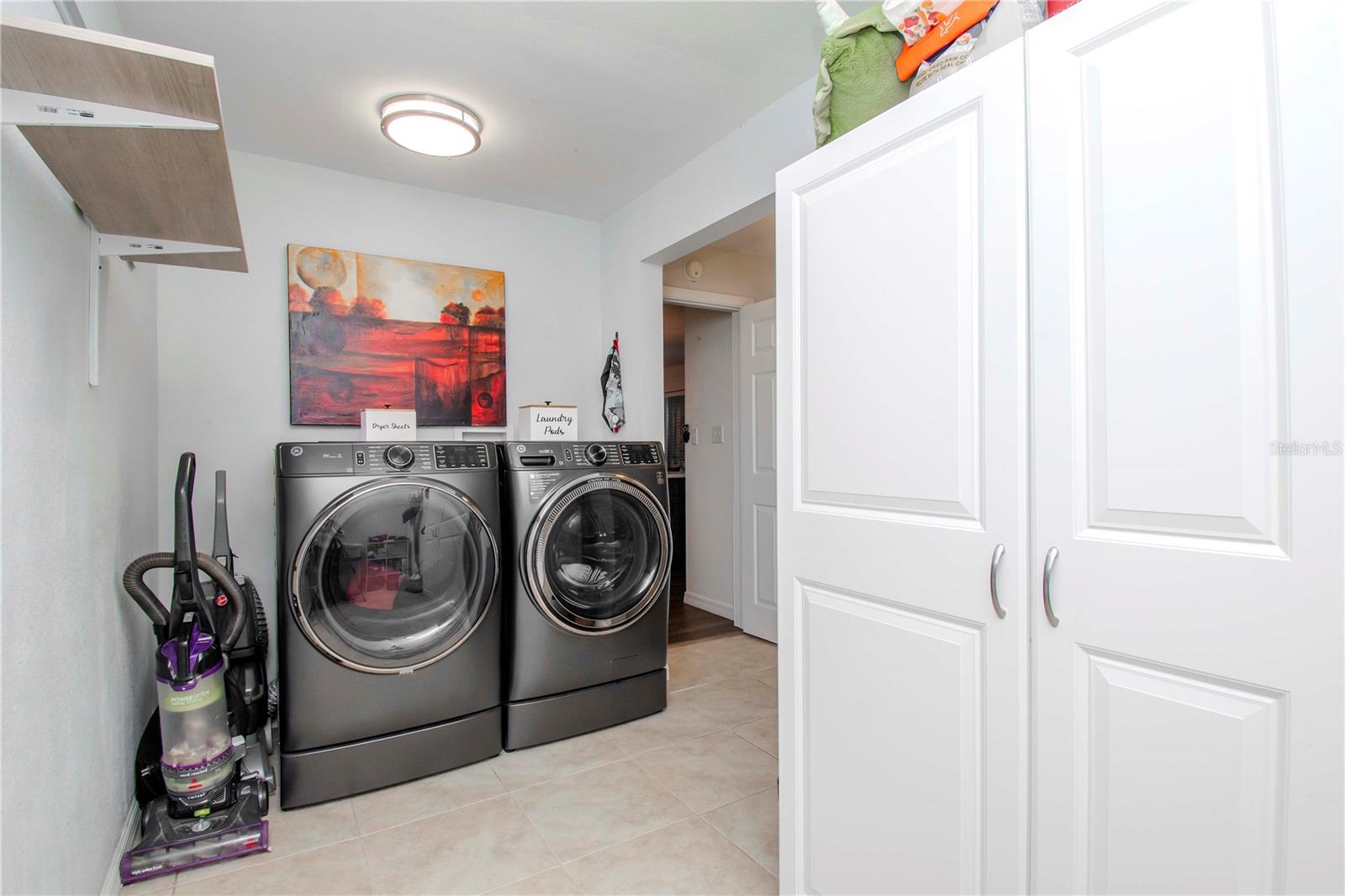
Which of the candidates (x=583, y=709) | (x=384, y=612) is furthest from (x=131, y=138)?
(x=583, y=709)

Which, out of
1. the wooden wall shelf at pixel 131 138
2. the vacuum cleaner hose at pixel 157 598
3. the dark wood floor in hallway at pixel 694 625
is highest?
the wooden wall shelf at pixel 131 138

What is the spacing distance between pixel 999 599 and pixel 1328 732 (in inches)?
15.5

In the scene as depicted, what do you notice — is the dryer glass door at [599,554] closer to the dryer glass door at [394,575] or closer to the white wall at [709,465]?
the dryer glass door at [394,575]

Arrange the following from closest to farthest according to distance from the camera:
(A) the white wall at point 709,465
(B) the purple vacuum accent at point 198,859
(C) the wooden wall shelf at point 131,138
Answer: (C) the wooden wall shelf at point 131,138
(B) the purple vacuum accent at point 198,859
(A) the white wall at point 709,465

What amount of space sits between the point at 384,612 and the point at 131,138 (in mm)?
1558

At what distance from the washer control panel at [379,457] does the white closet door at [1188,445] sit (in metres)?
1.92

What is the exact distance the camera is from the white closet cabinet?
0.76 meters

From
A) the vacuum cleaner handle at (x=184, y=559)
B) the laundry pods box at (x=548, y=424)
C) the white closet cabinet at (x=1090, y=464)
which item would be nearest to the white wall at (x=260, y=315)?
the laundry pods box at (x=548, y=424)

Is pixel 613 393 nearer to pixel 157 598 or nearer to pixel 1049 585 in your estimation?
pixel 157 598

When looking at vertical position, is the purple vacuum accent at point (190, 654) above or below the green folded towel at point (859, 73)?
below

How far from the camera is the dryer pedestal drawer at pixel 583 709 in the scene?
8.05 ft

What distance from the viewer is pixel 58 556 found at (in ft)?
4.13

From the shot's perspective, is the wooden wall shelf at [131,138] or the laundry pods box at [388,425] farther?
the laundry pods box at [388,425]

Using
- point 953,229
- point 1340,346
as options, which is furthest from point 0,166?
point 1340,346
